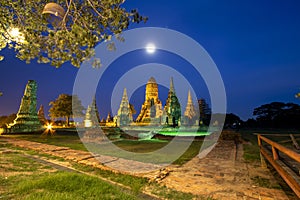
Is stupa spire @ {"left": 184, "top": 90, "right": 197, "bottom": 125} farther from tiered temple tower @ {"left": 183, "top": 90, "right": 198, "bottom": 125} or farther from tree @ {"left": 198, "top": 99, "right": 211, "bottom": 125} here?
tree @ {"left": 198, "top": 99, "right": 211, "bottom": 125}

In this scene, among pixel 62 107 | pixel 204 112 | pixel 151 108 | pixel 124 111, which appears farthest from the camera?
pixel 204 112

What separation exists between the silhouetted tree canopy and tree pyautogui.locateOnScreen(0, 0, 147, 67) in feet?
156

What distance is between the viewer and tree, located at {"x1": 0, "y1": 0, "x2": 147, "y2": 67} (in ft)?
12.2

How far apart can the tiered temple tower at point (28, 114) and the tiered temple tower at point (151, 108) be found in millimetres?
26637

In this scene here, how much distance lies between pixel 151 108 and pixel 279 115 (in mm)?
33144

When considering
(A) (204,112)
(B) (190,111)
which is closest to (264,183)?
(B) (190,111)

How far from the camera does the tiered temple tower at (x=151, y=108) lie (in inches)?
1789

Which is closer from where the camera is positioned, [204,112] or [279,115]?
[279,115]

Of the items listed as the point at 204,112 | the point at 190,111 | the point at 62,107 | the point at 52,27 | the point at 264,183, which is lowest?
the point at 264,183

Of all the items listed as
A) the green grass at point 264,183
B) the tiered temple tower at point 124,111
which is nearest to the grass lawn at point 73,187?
the green grass at point 264,183

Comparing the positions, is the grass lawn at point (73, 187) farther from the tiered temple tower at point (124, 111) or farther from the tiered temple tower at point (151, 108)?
the tiered temple tower at point (124, 111)

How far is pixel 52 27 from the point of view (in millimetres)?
3660

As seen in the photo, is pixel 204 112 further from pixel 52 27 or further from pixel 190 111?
pixel 52 27

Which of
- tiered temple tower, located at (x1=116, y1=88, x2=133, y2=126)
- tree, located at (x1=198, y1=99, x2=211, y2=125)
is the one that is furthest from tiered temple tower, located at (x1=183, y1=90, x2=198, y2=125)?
tiered temple tower, located at (x1=116, y1=88, x2=133, y2=126)
